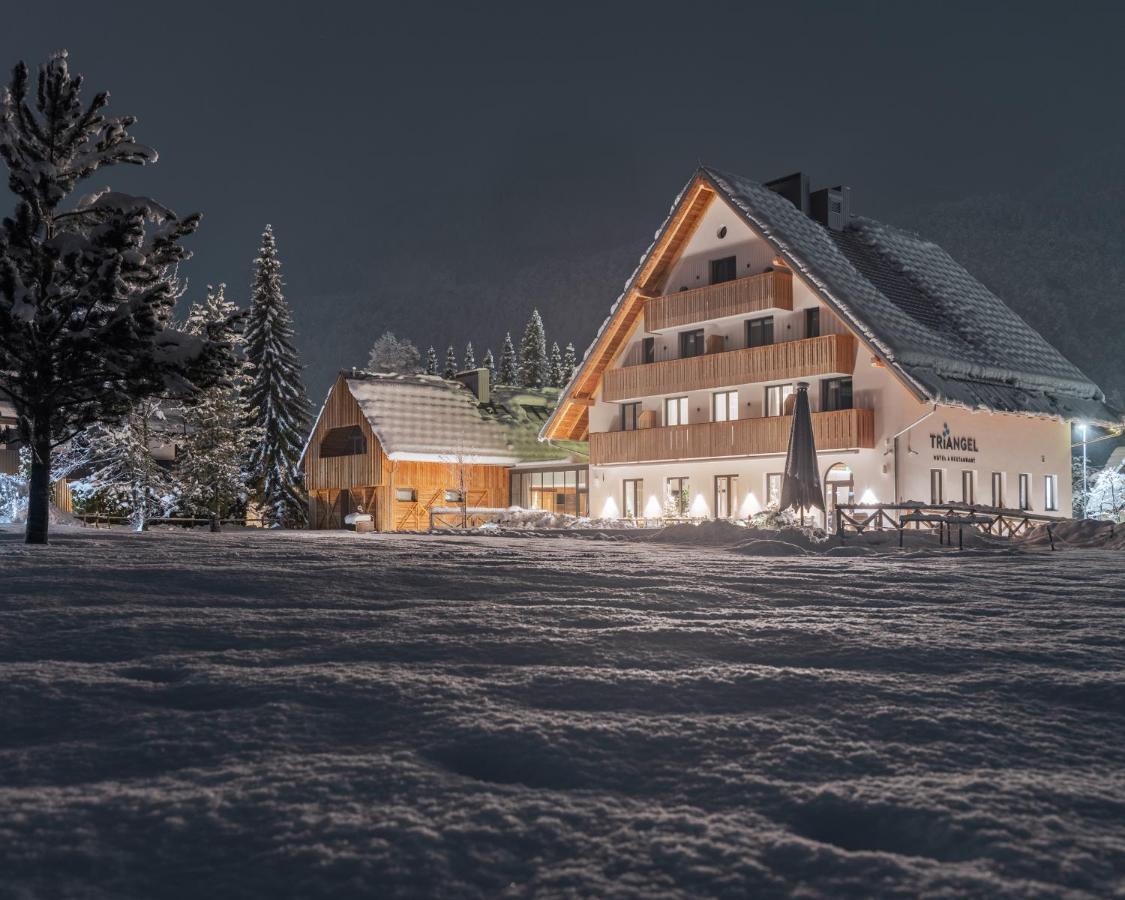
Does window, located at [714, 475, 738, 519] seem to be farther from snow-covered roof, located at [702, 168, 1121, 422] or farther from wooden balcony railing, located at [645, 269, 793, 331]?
snow-covered roof, located at [702, 168, 1121, 422]

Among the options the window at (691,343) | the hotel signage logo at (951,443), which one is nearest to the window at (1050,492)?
the hotel signage logo at (951,443)

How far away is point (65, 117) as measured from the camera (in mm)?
17125

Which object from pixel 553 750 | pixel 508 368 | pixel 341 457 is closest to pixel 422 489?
pixel 341 457

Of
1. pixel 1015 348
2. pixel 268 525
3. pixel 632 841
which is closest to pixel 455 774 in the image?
pixel 632 841

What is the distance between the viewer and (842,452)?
1192 inches

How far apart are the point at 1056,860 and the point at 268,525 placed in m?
46.1

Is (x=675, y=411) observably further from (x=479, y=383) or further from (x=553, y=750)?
(x=553, y=750)

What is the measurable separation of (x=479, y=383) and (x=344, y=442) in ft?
21.9

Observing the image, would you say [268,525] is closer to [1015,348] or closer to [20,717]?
[1015,348]

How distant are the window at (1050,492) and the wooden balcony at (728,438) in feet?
25.3

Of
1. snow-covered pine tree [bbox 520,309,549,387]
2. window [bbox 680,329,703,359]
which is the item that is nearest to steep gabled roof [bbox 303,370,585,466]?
window [bbox 680,329,703,359]

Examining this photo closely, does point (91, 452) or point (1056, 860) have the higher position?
point (91, 452)

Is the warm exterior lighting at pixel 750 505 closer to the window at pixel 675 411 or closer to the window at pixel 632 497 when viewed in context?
the window at pixel 675 411

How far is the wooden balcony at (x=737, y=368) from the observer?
30125 mm
